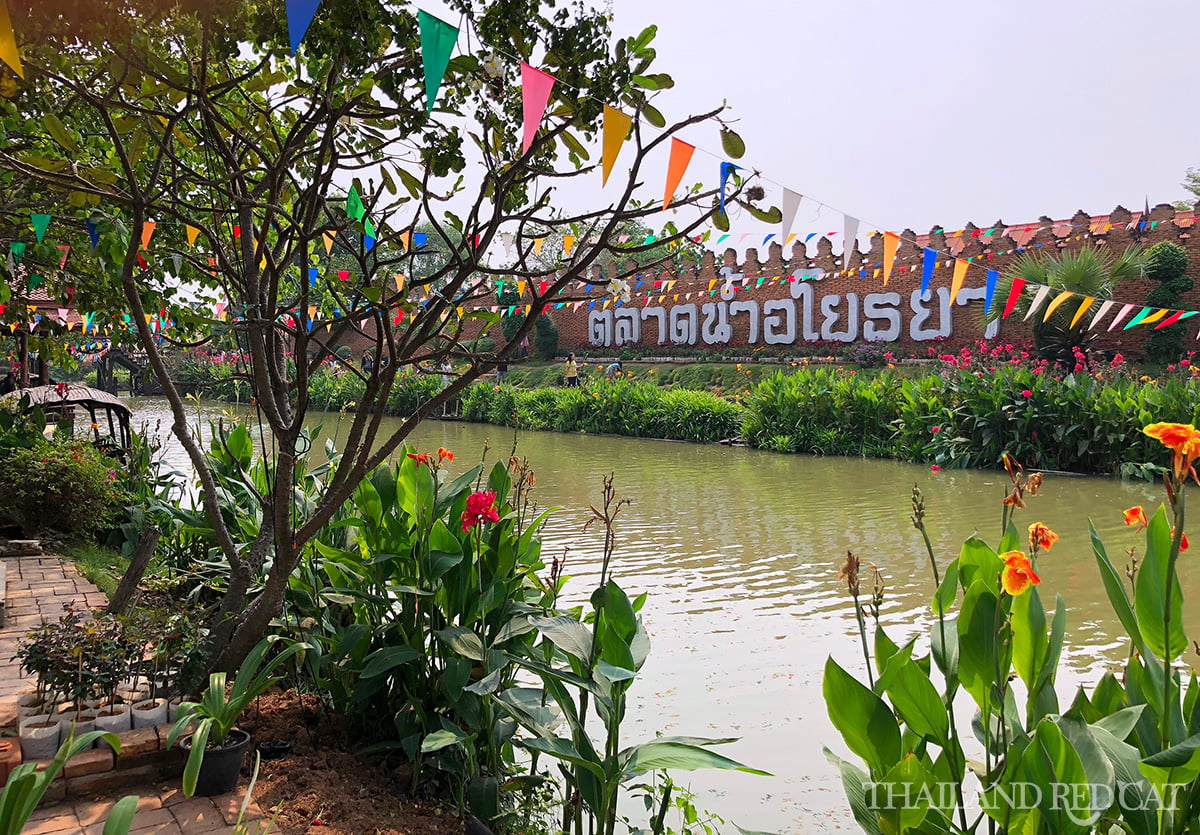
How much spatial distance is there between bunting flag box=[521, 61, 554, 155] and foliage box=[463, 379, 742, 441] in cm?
A: 1294

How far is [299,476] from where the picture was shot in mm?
4414

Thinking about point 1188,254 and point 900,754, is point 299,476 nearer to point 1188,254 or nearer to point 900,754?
point 900,754

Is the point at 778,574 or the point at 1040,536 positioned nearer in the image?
the point at 1040,536

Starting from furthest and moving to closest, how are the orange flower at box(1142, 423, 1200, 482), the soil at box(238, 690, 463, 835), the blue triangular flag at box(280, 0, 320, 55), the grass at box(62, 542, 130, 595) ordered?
the grass at box(62, 542, 130, 595), the soil at box(238, 690, 463, 835), the blue triangular flag at box(280, 0, 320, 55), the orange flower at box(1142, 423, 1200, 482)

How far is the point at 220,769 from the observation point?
2.52 meters

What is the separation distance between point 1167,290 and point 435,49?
1711 cm

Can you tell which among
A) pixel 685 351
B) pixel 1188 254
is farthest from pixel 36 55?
pixel 685 351

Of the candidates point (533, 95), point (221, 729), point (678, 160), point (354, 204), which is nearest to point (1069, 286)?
point (678, 160)

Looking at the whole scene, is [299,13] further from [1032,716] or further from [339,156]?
[1032,716]

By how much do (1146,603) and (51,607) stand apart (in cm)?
471

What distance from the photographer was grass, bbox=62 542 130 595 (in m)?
5.19

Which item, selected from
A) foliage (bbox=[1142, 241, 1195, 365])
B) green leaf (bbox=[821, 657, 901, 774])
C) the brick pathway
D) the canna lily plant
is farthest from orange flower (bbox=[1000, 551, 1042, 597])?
foliage (bbox=[1142, 241, 1195, 365])

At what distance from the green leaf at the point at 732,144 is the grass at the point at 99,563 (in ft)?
13.7

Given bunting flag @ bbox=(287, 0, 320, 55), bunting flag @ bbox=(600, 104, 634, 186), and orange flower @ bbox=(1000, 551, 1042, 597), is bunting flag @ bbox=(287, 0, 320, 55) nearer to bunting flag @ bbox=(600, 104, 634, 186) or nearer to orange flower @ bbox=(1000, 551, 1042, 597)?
bunting flag @ bbox=(600, 104, 634, 186)
